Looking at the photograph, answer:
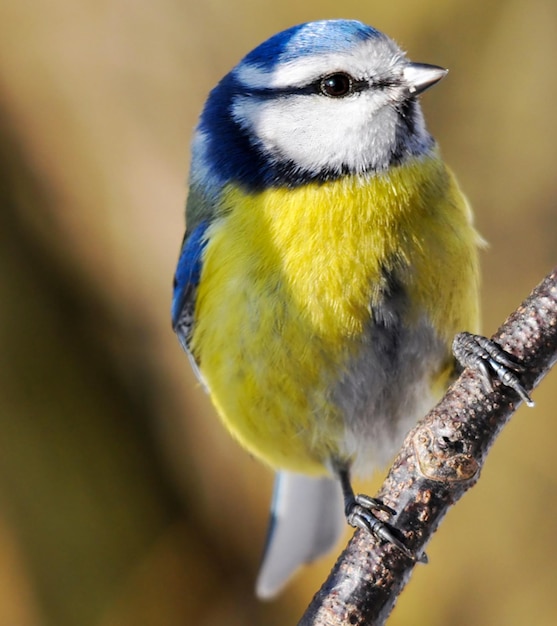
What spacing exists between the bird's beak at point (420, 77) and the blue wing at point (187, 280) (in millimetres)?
Answer: 460

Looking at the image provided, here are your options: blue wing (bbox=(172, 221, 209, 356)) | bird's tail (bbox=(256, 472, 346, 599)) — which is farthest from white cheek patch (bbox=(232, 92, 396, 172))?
bird's tail (bbox=(256, 472, 346, 599))

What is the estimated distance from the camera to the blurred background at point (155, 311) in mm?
2789

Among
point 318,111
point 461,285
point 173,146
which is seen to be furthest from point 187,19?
point 461,285

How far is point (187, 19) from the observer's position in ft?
9.69

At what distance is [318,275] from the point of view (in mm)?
1493

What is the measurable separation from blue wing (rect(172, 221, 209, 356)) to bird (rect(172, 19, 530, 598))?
0.04 ft

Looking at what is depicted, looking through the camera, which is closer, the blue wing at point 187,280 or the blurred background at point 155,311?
the blue wing at point 187,280

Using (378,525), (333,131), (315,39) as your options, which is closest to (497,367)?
(378,525)

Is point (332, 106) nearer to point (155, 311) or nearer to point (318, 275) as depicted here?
point (318, 275)

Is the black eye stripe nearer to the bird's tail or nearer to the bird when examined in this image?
the bird

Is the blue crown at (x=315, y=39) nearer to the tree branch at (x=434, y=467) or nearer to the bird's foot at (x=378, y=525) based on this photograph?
the tree branch at (x=434, y=467)

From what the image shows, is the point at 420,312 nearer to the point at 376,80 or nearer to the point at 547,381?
the point at 376,80

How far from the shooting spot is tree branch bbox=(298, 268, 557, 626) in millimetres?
1108

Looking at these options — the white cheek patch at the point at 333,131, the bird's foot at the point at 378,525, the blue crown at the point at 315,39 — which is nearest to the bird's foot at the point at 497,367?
the bird's foot at the point at 378,525
